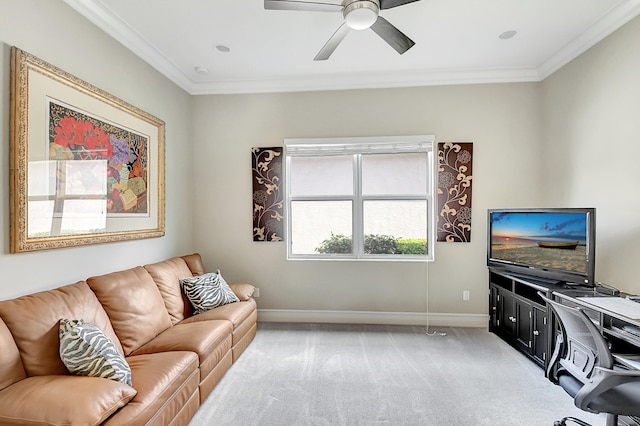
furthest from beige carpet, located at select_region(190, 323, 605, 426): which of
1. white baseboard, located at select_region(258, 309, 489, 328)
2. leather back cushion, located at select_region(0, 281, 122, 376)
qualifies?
leather back cushion, located at select_region(0, 281, 122, 376)

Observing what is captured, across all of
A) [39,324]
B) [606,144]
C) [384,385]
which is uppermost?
[606,144]

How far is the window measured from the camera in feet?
12.6

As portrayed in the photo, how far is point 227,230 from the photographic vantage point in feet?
13.2

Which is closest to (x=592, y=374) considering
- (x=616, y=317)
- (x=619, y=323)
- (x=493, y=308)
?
(x=616, y=317)

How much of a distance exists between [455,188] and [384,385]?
2.34m

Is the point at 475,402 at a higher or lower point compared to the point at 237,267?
lower

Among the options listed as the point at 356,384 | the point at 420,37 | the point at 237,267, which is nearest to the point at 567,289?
the point at 356,384

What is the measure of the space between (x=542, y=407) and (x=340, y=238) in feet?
8.03

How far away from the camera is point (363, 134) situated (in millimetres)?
3857

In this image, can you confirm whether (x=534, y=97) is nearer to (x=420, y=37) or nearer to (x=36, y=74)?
(x=420, y=37)

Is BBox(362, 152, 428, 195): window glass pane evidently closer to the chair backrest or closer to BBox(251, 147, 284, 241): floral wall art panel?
BBox(251, 147, 284, 241): floral wall art panel

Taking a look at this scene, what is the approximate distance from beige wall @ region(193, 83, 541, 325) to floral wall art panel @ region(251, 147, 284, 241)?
0.12m

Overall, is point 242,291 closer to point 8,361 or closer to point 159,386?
point 159,386

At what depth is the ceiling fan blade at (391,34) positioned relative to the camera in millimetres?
2193
